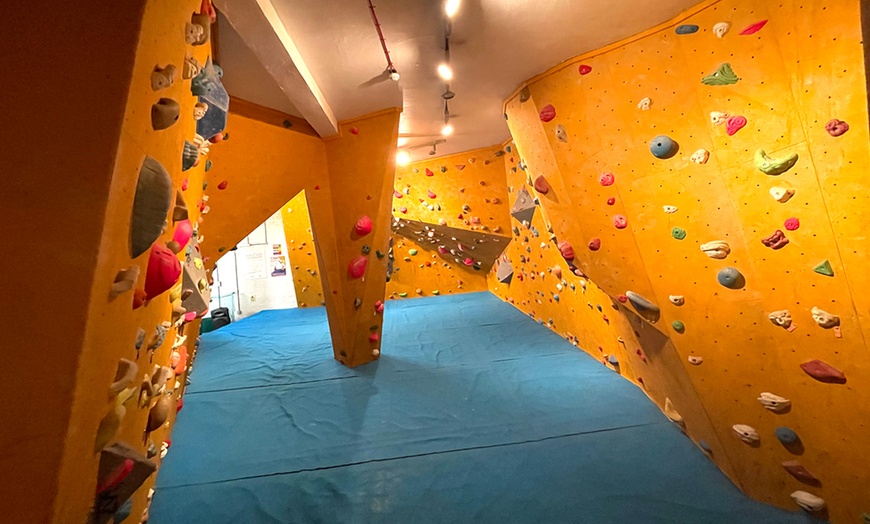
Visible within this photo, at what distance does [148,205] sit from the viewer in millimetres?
765

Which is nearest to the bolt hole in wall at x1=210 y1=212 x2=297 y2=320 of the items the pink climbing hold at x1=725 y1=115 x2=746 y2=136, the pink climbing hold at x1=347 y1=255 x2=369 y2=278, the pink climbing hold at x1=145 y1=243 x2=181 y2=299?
the pink climbing hold at x1=347 y1=255 x2=369 y2=278

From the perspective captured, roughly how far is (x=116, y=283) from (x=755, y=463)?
2084 millimetres

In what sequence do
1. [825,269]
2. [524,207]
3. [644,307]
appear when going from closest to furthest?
1. [825,269]
2. [644,307]
3. [524,207]

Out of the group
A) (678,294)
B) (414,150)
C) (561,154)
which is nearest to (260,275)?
(414,150)

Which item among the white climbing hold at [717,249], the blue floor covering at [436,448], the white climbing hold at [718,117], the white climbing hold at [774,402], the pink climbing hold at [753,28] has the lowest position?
the blue floor covering at [436,448]

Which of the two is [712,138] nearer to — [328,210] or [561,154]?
[561,154]

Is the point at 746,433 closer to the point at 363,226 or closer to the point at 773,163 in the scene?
the point at 773,163

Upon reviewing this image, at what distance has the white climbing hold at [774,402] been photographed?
128 centimetres

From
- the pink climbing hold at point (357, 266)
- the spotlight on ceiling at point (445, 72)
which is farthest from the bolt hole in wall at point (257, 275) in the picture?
the spotlight on ceiling at point (445, 72)

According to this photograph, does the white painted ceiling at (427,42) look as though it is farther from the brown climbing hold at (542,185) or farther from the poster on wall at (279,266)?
the poster on wall at (279,266)

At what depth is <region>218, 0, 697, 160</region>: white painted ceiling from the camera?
1409 mm

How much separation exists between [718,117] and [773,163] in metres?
0.24

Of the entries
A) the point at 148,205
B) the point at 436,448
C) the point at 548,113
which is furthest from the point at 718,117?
the point at 436,448

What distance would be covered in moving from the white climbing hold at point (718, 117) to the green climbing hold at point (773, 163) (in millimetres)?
156
